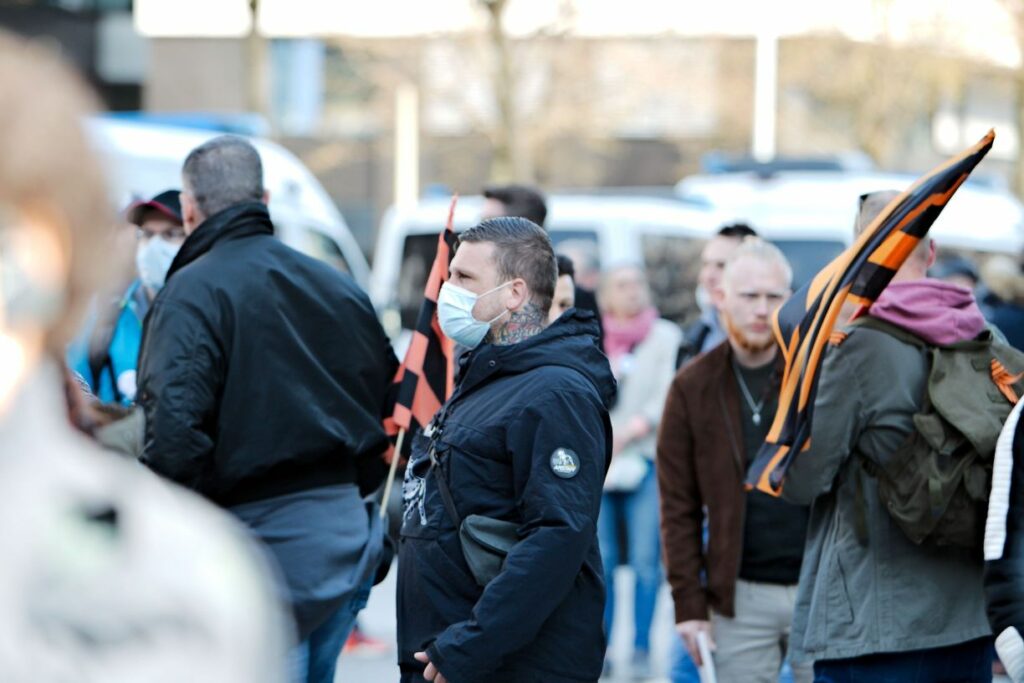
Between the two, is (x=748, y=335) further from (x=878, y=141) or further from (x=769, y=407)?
(x=878, y=141)

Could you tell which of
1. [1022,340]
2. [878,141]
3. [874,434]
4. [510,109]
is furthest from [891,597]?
[878,141]

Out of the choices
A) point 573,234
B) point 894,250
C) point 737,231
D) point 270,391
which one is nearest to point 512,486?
point 270,391

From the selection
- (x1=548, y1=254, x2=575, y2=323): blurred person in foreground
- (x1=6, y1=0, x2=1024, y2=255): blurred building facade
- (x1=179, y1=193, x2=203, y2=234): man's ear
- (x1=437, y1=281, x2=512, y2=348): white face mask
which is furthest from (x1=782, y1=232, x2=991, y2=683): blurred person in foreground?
(x1=6, y1=0, x2=1024, y2=255): blurred building facade

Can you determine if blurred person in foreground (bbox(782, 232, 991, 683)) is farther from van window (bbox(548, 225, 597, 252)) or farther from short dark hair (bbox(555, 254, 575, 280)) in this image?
van window (bbox(548, 225, 597, 252))

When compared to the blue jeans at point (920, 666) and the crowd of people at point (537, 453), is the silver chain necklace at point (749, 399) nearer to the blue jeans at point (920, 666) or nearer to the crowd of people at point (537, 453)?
the crowd of people at point (537, 453)

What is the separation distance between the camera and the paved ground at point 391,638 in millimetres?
8172

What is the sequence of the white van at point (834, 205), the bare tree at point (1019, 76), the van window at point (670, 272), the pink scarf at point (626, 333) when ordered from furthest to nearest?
the bare tree at point (1019, 76) < the white van at point (834, 205) < the van window at point (670, 272) < the pink scarf at point (626, 333)

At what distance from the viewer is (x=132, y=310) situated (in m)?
5.60

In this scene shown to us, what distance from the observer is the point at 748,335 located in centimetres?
557

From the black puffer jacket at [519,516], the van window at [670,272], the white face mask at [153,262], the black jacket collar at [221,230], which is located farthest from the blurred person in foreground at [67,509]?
the van window at [670,272]

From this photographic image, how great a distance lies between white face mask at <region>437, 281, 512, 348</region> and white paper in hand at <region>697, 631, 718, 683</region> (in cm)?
170

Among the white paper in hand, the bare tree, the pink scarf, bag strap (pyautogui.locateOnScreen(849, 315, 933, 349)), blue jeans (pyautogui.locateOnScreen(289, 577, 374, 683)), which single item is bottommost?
the white paper in hand

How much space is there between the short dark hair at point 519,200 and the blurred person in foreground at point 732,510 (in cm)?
80

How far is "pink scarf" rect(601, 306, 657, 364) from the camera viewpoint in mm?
8828
